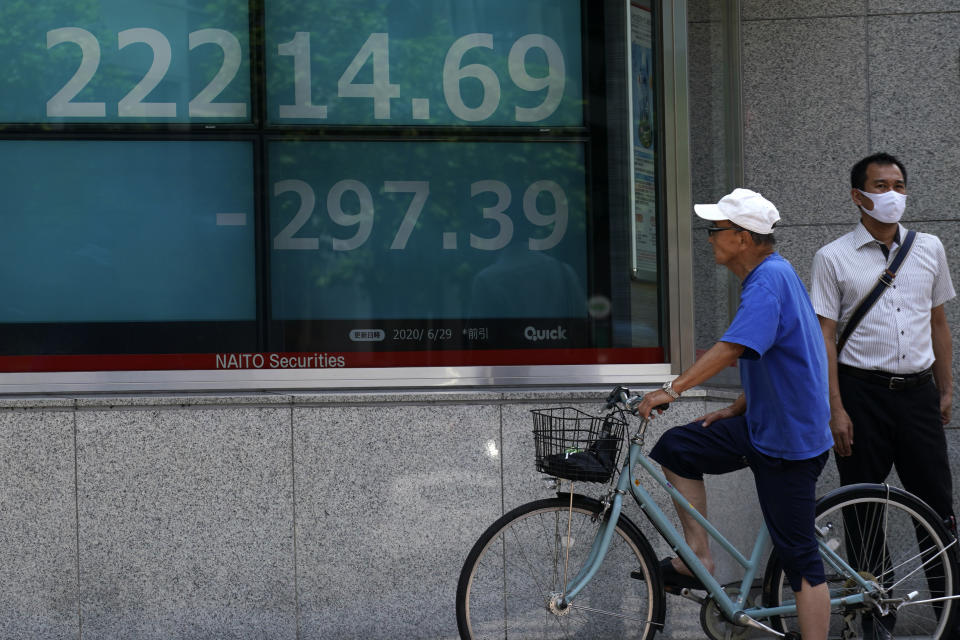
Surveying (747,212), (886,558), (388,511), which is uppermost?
(747,212)

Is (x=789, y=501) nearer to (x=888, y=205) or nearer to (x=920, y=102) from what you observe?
(x=888, y=205)

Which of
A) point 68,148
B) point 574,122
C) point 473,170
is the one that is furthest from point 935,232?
point 68,148

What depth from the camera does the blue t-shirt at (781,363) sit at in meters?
4.07

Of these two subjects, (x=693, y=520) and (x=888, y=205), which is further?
(x=888, y=205)

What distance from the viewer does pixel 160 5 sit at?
19.4 feet

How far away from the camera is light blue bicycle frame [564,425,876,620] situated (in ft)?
14.4

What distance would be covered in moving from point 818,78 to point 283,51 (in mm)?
2914

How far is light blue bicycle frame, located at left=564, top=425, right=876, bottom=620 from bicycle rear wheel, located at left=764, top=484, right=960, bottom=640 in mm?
49

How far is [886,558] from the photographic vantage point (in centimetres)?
483

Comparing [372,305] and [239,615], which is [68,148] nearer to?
[372,305]

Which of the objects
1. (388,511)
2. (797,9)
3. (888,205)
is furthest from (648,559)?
(797,9)

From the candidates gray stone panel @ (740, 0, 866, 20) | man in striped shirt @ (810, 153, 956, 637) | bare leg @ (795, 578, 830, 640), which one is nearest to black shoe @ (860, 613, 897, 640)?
bare leg @ (795, 578, 830, 640)

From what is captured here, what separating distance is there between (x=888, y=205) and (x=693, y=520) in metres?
1.72

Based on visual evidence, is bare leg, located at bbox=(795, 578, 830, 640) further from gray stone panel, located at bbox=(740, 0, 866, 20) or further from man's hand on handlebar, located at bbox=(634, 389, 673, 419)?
gray stone panel, located at bbox=(740, 0, 866, 20)
